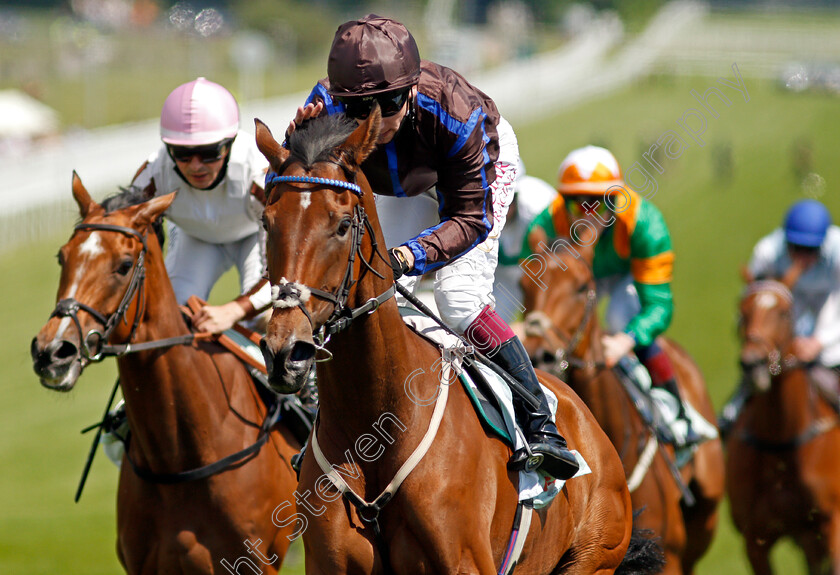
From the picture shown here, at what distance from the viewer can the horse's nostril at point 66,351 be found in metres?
3.93

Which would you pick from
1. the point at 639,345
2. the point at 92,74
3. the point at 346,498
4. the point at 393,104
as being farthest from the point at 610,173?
the point at 92,74

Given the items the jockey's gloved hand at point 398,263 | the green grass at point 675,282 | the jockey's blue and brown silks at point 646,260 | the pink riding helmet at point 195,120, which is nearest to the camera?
the jockey's gloved hand at point 398,263

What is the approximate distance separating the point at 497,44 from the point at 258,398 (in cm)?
4407

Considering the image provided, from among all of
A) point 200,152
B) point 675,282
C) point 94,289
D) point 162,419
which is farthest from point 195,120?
point 675,282

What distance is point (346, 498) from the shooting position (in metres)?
3.17

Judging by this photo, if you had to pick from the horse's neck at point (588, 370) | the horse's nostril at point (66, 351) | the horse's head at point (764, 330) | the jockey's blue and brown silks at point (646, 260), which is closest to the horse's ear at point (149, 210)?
the horse's nostril at point (66, 351)

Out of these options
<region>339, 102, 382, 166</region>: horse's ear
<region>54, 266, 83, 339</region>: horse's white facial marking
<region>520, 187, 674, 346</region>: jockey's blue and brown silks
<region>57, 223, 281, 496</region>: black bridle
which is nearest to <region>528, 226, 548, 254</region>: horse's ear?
<region>520, 187, 674, 346</region>: jockey's blue and brown silks

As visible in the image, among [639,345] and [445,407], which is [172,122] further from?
[639,345]

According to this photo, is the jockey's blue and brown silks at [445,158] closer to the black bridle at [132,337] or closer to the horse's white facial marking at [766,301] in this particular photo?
the black bridle at [132,337]

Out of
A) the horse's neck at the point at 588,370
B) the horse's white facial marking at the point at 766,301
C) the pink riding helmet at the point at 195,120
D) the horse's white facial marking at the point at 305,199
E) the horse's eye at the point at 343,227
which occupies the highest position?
the horse's white facial marking at the point at 305,199

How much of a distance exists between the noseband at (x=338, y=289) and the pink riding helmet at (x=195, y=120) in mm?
2015

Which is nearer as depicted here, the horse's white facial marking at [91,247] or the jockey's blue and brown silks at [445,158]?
the jockey's blue and brown silks at [445,158]

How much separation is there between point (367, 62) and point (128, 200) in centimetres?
180

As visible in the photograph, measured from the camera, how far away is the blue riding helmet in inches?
276
